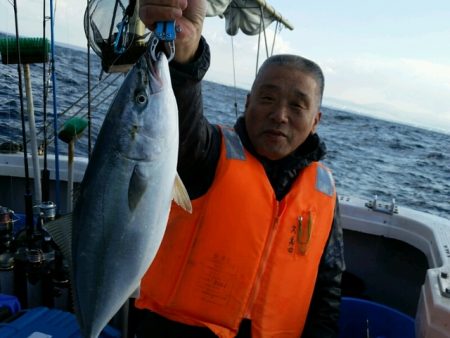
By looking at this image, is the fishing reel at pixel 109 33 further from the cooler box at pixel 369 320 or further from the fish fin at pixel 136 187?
the cooler box at pixel 369 320

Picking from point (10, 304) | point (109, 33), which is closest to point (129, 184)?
point (10, 304)

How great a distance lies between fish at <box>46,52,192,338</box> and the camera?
1.50 metres

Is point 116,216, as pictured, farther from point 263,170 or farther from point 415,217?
point 415,217

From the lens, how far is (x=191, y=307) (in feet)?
7.00

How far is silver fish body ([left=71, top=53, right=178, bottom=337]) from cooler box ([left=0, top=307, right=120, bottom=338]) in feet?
5.20

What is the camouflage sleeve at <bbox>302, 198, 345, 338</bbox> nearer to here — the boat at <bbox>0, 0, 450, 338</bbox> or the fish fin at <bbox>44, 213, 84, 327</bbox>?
the boat at <bbox>0, 0, 450, 338</bbox>

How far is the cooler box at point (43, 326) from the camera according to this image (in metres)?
2.80

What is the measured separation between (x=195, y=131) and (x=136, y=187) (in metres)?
0.49

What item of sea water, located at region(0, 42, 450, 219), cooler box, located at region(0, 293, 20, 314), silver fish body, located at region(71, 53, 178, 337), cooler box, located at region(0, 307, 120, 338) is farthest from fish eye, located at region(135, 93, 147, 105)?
sea water, located at region(0, 42, 450, 219)

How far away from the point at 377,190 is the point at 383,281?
9231 millimetres

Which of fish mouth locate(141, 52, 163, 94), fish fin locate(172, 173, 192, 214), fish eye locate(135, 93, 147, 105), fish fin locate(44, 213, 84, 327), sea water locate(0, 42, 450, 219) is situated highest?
fish mouth locate(141, 52, 163, 94)

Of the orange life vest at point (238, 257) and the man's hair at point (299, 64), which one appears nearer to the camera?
the orange life vest at point (238, 257)

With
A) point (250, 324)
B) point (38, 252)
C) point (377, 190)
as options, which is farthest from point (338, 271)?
point (377, 190)

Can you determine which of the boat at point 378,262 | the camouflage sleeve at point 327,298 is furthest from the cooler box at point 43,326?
the camouflage sleeve at point 327,298
